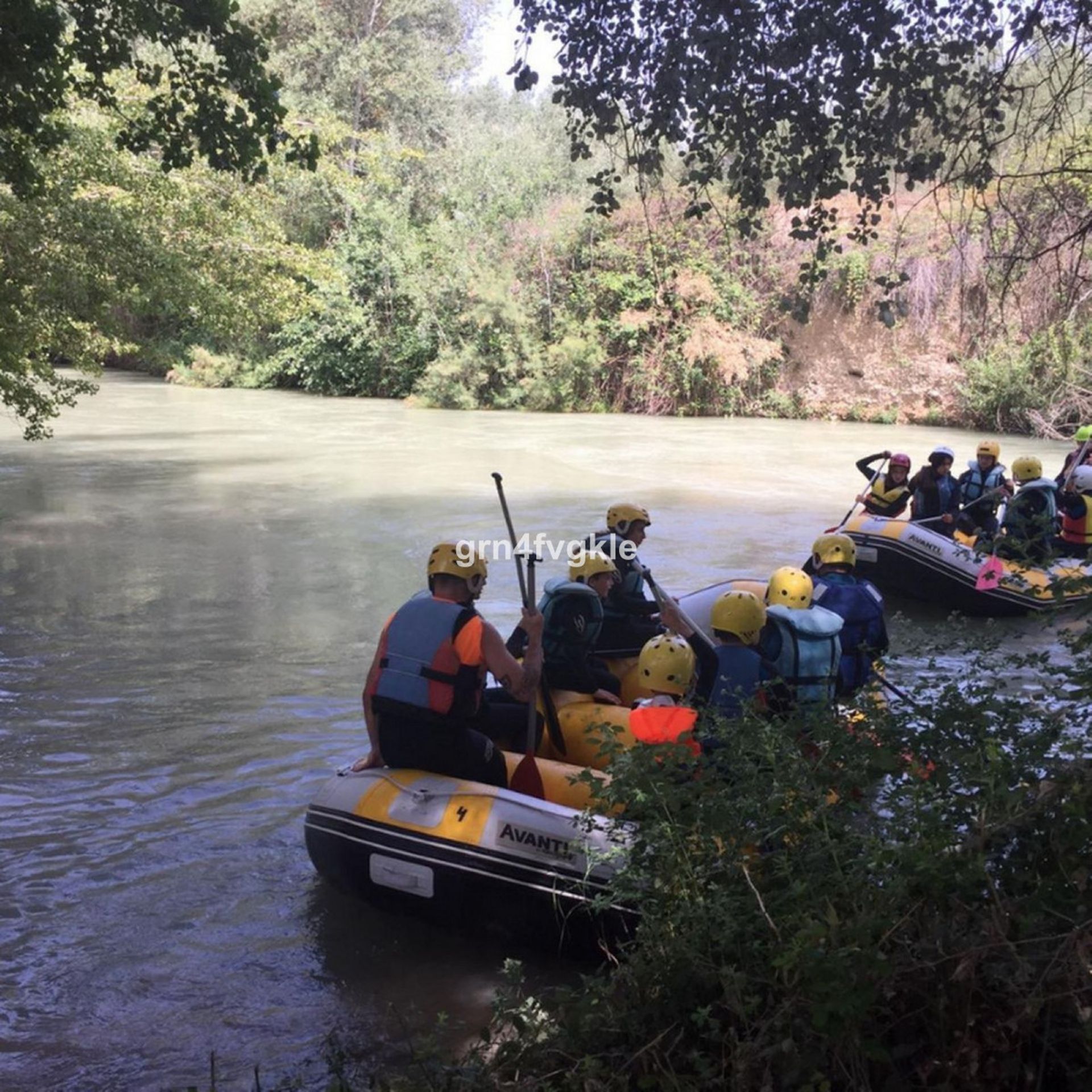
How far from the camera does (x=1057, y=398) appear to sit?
2000 cm

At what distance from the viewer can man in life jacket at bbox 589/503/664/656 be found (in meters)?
6.28

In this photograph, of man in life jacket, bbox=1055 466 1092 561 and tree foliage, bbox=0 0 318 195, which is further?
man in life jacket, bbox=1055 466 1092 561

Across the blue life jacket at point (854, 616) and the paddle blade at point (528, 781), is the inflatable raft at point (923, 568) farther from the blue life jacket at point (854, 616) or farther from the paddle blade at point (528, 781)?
the paddle blade at point (528, 781)

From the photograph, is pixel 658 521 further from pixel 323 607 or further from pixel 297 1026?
pixel 297 1026

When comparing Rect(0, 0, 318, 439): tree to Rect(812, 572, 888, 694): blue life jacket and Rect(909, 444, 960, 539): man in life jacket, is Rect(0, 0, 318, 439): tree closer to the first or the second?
Rect(812, 572, 888, 694): blue life jacket

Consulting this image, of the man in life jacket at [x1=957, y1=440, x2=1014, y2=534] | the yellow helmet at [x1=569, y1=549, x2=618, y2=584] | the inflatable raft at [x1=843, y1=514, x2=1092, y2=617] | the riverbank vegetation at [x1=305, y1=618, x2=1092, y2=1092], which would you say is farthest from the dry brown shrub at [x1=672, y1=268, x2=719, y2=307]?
the riverbank vegetation at [x1=305, y1=618, x2=1092, y2=1092]

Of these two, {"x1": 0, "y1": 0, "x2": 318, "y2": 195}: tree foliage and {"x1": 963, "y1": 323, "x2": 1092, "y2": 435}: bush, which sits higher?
{"x1": 0, "y1": 0, "x2": 318, "y2": 195}: tree foliage

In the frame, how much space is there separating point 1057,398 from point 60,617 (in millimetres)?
15977

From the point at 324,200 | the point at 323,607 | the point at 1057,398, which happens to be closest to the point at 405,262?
the point at 324,200

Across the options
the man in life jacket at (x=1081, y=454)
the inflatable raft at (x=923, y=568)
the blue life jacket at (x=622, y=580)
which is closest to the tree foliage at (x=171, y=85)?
the blue life jacket at (x=622, y=580)

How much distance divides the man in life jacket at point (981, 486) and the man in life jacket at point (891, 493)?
0.48m

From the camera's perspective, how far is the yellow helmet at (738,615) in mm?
4570

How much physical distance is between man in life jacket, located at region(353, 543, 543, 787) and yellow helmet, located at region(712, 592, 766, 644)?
714 mm

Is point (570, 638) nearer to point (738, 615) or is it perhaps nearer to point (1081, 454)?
point (738, 615)
